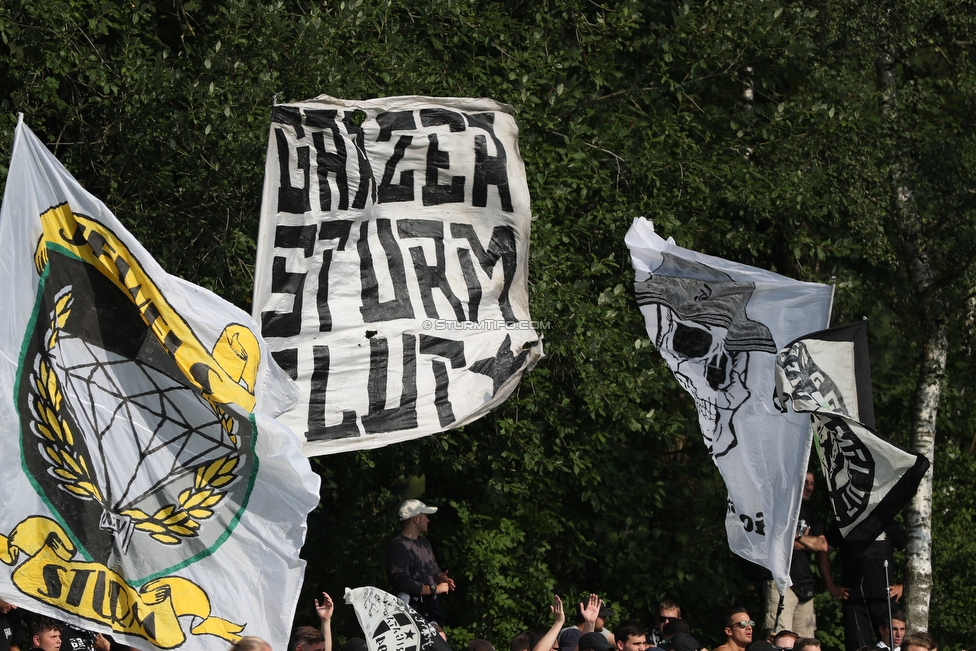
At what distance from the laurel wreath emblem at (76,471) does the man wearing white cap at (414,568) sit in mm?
2600

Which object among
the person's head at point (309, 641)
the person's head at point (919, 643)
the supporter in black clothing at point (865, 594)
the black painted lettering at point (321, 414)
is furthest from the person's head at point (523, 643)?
the supporter in black clothing at point (865, 594)

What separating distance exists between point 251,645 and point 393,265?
3.20 meters

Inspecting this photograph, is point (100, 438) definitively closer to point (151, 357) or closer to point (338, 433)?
point (151, 357)

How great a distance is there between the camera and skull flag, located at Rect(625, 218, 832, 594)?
9180mm

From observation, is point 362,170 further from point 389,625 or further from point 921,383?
point 921,383

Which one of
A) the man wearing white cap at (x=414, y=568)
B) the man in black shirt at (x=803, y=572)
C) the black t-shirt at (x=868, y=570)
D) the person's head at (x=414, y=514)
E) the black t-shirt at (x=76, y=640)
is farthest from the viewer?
the man in black shirt at (x=803, y=572)

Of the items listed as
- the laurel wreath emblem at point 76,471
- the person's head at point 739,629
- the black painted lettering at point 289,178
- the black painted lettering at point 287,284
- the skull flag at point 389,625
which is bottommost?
the person's head at point 739,629

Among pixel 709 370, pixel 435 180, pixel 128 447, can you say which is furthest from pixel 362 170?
pixel 709 370

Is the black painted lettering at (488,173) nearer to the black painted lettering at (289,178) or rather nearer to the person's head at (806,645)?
the black painted lettering at (289,178)

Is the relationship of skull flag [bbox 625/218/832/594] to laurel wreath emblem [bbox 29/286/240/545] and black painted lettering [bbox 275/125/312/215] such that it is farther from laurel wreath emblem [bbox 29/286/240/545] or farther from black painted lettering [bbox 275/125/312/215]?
laurel wreath emblem [bbox 29/286/240/545]

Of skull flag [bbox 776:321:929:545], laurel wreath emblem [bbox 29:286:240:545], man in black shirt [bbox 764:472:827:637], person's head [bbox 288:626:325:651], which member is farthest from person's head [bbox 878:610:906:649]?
laurel wreath emblem [bbox 29:286:240:545]

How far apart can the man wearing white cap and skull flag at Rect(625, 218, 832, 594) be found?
2.12 m

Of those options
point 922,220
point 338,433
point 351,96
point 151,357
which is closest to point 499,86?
point 351,96

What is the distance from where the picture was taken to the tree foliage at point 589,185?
10.9 metres
